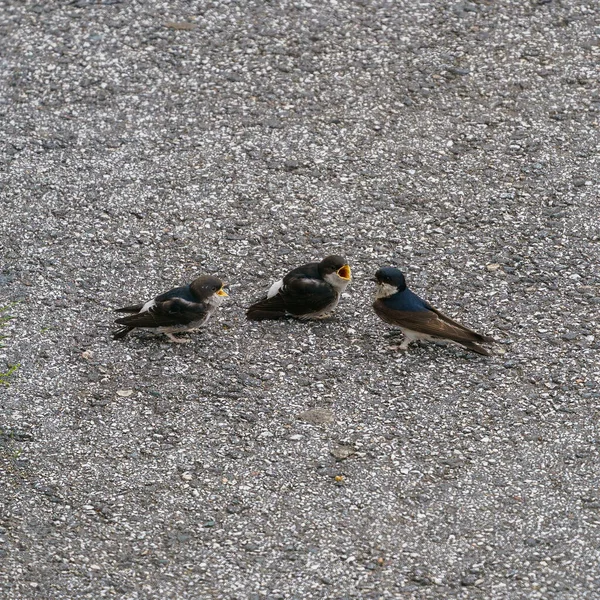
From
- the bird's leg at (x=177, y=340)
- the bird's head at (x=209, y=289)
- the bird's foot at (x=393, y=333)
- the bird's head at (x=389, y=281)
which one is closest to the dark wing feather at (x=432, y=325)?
the bird's head at (x=389, y=281)

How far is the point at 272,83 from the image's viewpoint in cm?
909

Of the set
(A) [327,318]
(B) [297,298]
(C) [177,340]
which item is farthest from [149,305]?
(A) [327,318]

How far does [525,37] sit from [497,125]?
53.0 inches

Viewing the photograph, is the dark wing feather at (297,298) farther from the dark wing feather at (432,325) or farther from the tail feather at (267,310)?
the dark wing feather at (432,325)

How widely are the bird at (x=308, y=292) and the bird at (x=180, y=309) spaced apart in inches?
13.0

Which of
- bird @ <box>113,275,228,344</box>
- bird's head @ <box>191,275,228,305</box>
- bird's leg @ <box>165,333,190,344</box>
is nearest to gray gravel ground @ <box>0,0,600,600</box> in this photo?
bird's leg @ <box>165,333,190,344</box>

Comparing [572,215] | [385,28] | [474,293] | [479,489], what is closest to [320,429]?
[479,489]

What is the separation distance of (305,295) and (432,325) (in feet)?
2.71

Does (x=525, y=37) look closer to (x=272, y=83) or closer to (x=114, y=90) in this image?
(x=272, y=83)

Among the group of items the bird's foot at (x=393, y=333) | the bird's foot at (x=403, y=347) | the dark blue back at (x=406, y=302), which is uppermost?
the dark blue back at (x=406, y=302)

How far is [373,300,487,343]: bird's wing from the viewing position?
→ 6406 mm

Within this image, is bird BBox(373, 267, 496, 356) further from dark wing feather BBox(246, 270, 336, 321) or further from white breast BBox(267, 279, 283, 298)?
white breast BBox(267, 279, 283, 298)

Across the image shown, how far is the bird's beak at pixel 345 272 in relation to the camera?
6.73 metres

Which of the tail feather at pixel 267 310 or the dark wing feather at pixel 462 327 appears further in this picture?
the tail feather at pixel 267 310
